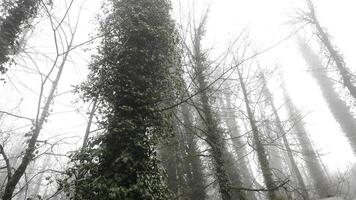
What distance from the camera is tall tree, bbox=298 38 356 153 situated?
884 inches

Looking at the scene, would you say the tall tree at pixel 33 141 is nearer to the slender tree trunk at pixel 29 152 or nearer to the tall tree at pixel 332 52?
the slender tree trunk at pixel 29 152

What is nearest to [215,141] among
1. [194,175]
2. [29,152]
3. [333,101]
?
[29,152]

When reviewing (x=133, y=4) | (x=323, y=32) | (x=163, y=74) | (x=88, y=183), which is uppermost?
(x=323, y=32)

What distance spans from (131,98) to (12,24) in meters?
3.73

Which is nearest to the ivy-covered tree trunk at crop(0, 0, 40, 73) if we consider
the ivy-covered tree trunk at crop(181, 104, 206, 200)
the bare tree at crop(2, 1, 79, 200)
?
the bare tree at crop(2, 1, 79, 200)

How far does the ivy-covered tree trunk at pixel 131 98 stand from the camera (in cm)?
543

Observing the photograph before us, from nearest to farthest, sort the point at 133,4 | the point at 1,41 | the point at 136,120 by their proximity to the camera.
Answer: the point at 136,120 < the point at 1,41 < the point at 133,4

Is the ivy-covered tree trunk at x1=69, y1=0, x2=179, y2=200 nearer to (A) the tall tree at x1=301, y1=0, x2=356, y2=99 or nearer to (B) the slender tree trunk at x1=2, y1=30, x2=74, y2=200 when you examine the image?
(B) the slender tree trunk at x1=2, y1=30, x2=74, y2=200

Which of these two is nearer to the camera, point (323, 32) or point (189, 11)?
point (189, 11)

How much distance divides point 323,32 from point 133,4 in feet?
41.5

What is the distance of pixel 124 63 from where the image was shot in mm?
6797

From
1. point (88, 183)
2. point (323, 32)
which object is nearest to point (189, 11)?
point (88, 183)

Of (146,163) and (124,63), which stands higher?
(124,63)

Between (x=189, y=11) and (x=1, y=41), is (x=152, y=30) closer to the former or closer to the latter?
(x=189, y=11)
